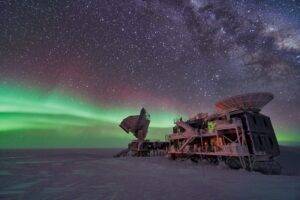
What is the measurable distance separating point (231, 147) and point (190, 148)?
14.3 metres

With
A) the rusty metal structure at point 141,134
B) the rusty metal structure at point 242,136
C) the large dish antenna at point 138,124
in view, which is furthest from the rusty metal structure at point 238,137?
the large dish antenna at point 138,124

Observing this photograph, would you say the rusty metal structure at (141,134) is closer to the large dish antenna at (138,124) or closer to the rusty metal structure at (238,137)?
the large dish antenna at (138,124)

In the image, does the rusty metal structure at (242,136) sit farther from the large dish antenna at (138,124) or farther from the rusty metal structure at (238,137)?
the large dish antenna at (138,124)

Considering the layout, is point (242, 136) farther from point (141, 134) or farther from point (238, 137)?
point (141, 134)

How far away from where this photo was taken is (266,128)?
41719 millimetres

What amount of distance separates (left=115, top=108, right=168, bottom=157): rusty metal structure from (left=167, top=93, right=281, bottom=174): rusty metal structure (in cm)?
2936

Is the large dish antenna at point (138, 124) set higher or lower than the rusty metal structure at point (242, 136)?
higher

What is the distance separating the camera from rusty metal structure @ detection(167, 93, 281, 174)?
34.7 m

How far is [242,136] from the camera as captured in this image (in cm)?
3625

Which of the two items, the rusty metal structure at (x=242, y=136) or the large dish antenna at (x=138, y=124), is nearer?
the rusty metal structure at (x=242, y=136)

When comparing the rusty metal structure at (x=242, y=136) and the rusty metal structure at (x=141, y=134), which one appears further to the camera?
the rusty metal structure at (x=141, y=134)

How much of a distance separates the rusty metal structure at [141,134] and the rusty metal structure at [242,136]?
29360 mm

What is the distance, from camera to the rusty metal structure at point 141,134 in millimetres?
75750

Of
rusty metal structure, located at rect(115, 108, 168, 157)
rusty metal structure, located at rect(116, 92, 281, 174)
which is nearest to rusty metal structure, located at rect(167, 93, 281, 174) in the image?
rusty metal structure, located at rect(116, 92, 281, 174)
